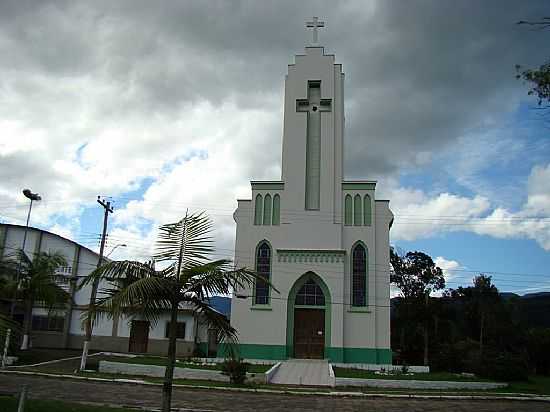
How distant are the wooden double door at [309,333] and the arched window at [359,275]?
78.6 inches

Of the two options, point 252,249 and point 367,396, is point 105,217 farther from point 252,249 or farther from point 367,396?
point 367,396

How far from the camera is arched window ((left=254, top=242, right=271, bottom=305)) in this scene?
29562 mm

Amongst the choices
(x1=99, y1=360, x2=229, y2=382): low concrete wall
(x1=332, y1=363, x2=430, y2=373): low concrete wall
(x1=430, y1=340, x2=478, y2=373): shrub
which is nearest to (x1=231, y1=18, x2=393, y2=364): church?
(x1=332, y1=363, x2=430, y2=373): low concrete wall

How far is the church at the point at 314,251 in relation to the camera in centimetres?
2855

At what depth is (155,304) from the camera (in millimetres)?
8812

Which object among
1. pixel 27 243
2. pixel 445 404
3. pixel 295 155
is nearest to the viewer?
pixel 445 404

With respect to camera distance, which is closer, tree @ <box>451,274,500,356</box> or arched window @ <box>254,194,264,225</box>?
arched window @ <box>254,194,264,225</box>

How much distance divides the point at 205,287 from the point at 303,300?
69.7 ft

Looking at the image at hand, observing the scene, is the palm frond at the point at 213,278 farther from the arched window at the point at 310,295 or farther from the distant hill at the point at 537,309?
the distant hill at the point at 537,309

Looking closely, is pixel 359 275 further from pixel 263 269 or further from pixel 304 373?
pixel 304 373

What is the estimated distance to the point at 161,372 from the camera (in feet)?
71.1

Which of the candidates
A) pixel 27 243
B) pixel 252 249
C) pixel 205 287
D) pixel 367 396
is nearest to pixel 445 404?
pixel 367 396

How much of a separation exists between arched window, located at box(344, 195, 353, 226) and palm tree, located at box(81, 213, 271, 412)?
21795mm

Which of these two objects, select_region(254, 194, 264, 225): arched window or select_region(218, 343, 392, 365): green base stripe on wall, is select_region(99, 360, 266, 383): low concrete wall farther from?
select_region(254, 194, 264, 225): arched window
